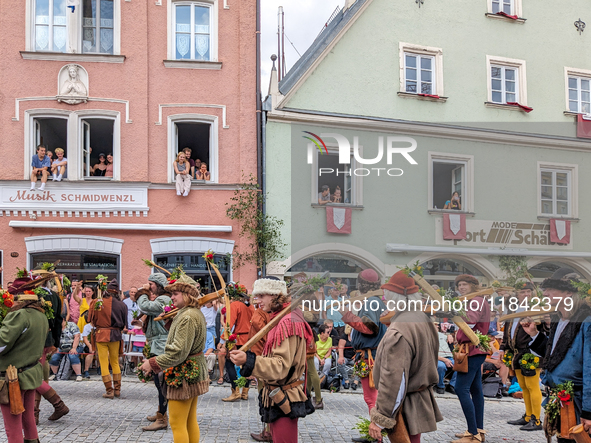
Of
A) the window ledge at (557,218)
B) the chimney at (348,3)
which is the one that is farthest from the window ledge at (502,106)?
the window ledge at (557,218)

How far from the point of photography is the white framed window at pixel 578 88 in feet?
57.3

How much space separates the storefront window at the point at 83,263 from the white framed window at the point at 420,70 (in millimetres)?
8391

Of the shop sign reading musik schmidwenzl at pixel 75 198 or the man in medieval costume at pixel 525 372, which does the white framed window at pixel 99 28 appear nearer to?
the shop sign reading musik schmidwenzl at pixel 75 198

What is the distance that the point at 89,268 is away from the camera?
15.2 meters

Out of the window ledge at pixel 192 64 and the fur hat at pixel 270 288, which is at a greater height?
the window ledge at pixel 192 64

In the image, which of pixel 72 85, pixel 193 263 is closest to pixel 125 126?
pixel 72 85

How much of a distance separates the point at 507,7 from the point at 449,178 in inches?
349

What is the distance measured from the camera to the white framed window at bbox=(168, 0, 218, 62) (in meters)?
16.1

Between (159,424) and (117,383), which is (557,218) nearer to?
(159,424)

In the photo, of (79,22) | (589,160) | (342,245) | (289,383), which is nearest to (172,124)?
(79,22)

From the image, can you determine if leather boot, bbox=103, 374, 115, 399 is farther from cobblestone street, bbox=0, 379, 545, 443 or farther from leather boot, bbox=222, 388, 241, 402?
leather boot, bbox=222, 388, 241, 402

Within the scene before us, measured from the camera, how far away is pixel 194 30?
16156 millimetres

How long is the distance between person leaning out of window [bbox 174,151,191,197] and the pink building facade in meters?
0.20

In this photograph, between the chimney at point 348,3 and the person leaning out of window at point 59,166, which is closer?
the person leaning out of window at point 59,166
